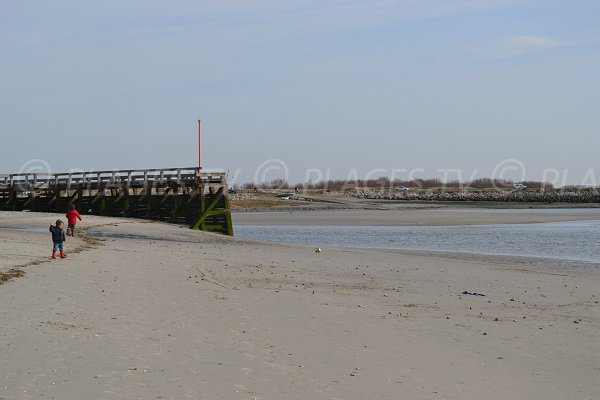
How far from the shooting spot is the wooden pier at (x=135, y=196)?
36688 millimetres

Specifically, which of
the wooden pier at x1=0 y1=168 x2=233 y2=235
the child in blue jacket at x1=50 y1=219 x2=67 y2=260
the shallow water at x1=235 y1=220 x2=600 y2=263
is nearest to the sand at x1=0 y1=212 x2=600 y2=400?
the child in blue jacket at x1=50 y1=219 x2=67 y2=260

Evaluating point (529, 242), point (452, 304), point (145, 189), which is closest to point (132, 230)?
point (145, 189)

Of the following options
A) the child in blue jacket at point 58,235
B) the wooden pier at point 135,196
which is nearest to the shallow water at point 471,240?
the wooden pier at point 135,196

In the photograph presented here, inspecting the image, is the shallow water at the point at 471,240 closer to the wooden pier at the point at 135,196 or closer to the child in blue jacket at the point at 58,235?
the wooden pier at the point at 135,196

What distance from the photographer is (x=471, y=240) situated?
115 ft

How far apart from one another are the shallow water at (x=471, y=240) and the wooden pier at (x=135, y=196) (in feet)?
8.94

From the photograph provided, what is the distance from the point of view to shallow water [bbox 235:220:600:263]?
28725 mm

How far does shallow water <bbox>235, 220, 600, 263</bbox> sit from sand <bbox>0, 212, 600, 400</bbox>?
354 inches

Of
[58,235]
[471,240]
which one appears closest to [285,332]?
[58,235]

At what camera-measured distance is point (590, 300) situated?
1522cm

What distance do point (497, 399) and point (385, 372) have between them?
1.29m

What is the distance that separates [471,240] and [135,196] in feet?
50.2

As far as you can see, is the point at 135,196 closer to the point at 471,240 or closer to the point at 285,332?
the point at 471,240

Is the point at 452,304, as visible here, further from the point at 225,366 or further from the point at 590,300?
the point at 225,366
